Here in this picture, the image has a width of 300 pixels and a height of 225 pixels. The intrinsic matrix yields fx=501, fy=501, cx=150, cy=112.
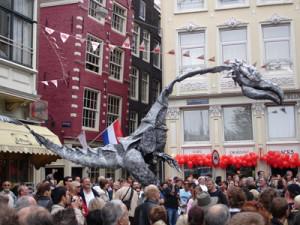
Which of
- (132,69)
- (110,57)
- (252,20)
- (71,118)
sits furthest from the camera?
(132,69)

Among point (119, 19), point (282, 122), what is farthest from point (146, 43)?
point (282, 122)

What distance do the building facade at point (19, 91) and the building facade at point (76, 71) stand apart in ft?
16.2

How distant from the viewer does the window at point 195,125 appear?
25.1 meters

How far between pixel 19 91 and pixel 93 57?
9.55 m

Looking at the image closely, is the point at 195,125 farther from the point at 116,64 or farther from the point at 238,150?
the point at 116,64

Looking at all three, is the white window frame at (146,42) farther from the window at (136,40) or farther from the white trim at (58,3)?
the white trim at (58,3)

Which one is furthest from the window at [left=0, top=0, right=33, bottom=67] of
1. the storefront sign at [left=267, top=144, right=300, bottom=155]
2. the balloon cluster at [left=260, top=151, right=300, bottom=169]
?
the storefront sign at [left=267, top=144, right=300, bottom=155]

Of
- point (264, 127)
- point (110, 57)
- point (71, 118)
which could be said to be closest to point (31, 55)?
point (71, 118)

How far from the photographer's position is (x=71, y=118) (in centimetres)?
2319

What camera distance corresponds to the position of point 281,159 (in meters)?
22.8

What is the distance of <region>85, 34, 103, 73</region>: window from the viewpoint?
24.5 meters

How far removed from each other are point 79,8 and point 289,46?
10264 mm

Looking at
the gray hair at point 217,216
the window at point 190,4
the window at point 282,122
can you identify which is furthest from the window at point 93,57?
the gray hair at point 217,216

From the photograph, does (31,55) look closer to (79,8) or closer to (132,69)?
(79,8)
